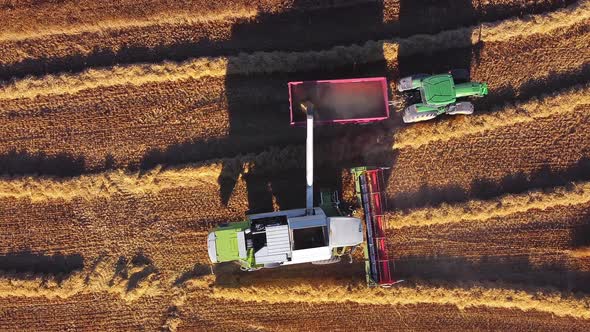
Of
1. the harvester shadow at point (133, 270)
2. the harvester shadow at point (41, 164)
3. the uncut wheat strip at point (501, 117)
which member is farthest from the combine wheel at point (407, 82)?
the harvester shadow at point (41, 164)

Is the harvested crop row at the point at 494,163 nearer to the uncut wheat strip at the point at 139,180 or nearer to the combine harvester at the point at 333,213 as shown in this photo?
the combine harvester at the point at 333,213

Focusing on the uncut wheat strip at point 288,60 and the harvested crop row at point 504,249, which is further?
the uncut wheat strip at point 288,60

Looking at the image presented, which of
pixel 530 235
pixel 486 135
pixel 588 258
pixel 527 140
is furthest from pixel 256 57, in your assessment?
pixel 588 258

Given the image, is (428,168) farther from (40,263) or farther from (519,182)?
(40,263)

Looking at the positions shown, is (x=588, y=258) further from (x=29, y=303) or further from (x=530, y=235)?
(x=29, y=303)

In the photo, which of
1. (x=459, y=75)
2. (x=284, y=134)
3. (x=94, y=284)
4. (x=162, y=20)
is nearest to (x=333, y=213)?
(x=284, y=134)
